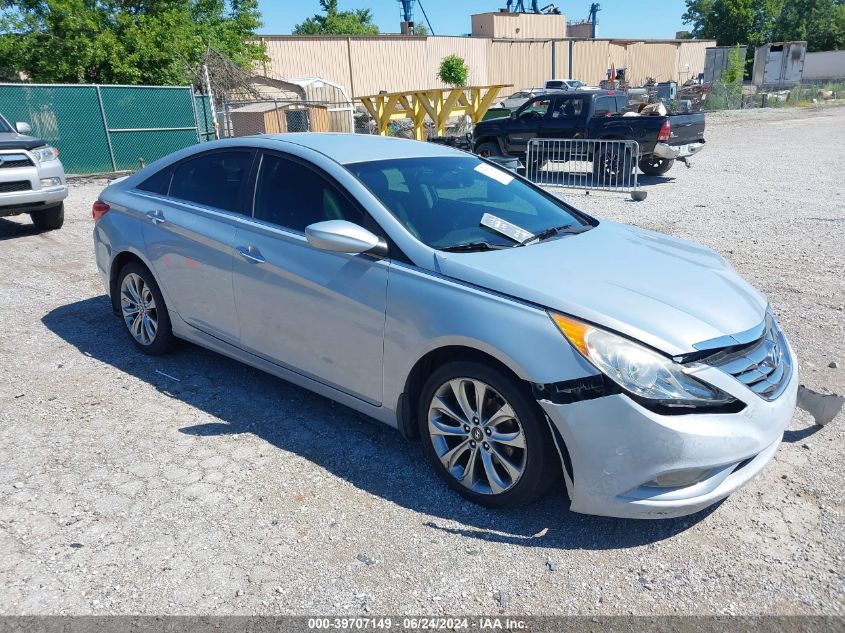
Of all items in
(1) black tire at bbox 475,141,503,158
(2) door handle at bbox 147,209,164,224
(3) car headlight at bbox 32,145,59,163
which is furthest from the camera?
(1) black tire at bbox 475,141,503,158

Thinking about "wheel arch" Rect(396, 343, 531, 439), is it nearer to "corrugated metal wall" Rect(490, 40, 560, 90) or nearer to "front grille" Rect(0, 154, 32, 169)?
"front grille" Rect(0, 154, 32, 169)

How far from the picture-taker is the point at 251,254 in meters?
4.12

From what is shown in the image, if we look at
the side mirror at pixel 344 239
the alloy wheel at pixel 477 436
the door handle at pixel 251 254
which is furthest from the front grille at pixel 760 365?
the door handle at pixel 251 254

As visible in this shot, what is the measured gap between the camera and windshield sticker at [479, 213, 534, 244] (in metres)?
3.79

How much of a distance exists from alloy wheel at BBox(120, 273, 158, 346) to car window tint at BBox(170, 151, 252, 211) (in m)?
0.75

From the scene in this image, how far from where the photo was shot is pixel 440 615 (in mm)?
2686

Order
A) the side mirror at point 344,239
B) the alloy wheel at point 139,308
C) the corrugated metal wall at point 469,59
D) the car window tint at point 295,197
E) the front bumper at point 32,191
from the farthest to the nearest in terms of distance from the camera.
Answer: the corrugated metal wall at point 469,59, the front bumper at point 32,191, the alloy wheel at point 139,308, the car window tint at point 295,197, the side mirror at point 344,239

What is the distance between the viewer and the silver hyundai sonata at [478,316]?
2857 millimetres

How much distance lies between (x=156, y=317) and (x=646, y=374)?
3.62m

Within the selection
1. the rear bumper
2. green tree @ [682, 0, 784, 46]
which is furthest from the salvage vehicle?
green tree @ [682, 0, 784, 46]

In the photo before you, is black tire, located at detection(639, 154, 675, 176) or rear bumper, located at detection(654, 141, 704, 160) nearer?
rear bumper, located at detection(654, 141, 704, 160)

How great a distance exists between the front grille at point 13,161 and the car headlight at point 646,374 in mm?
8587

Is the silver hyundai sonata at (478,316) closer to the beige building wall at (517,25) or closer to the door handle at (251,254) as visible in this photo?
the door handle at (251,254)

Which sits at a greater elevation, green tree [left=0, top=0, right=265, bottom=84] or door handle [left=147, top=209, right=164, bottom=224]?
green tree [left=0, top=0, right=265, bottom=84]
